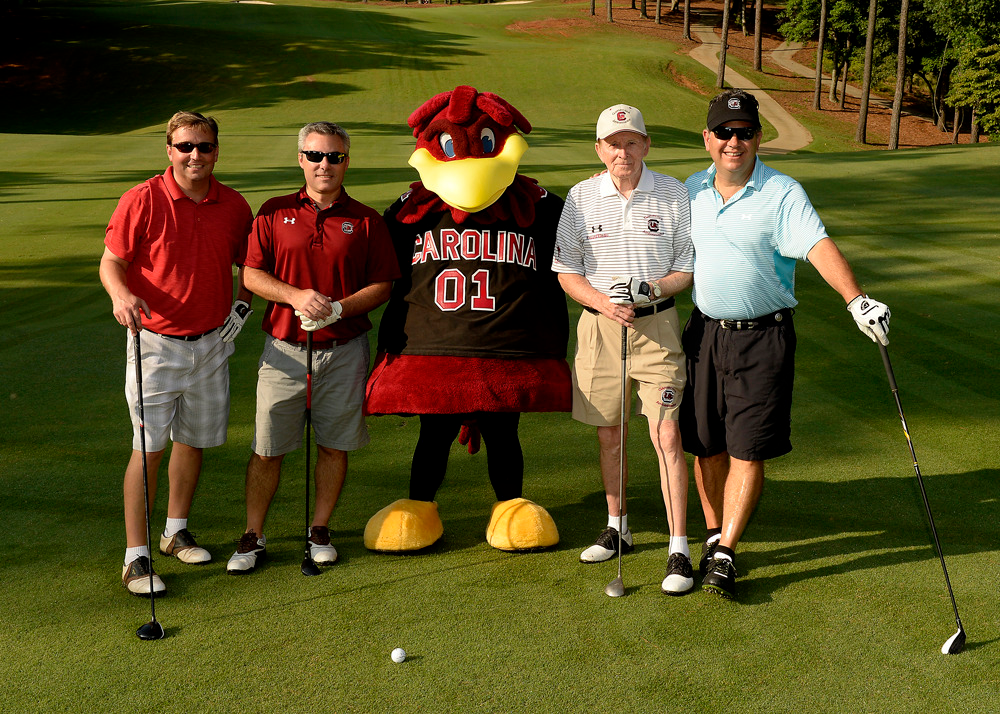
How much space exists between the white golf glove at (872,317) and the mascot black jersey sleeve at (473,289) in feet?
4.85

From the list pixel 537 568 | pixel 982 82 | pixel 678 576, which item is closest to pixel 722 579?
pixel 678 576

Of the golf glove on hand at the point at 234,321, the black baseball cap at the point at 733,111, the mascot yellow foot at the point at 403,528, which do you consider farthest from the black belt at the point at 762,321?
the golf glove on hand at the point at 234,321

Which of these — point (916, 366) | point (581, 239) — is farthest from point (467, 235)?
point (916, 366)

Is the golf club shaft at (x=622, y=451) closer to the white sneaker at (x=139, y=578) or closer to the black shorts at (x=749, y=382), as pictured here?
the black shorts at (x=749, y=382)

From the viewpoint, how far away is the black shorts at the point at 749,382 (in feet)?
13.9

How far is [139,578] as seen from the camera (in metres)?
4.20

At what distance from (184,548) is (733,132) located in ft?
10.6

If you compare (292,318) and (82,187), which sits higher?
(292,318)

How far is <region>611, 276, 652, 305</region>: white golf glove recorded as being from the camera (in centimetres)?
416

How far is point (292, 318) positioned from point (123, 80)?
3919cm

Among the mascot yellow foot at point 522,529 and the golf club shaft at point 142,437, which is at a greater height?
the golf club shaft at point 142,437

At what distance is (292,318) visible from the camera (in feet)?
14.8

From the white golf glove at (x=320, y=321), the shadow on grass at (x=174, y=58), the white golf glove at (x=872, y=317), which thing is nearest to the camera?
the white golf glove at (x=872, y=317)

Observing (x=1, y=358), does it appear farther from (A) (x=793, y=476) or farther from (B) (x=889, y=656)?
(B) (x=889, y=656)
